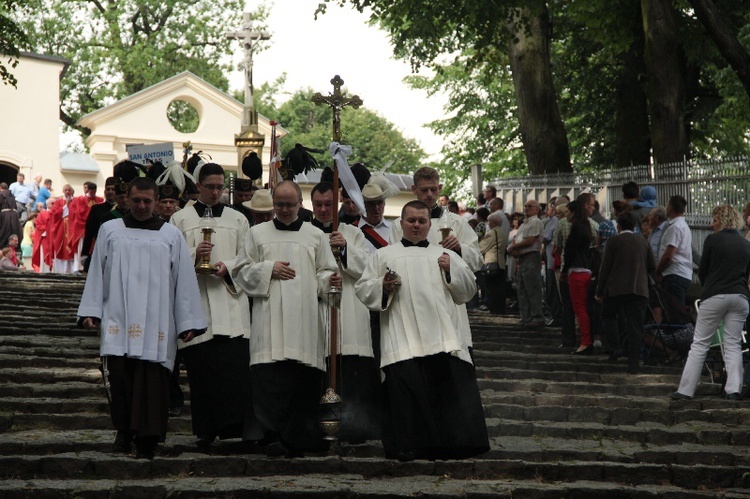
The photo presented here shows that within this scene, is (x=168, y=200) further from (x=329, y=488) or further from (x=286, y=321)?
(x=329, y=488)

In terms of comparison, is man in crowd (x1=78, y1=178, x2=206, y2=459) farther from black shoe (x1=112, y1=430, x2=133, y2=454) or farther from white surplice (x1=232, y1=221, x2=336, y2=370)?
white surplice (x1=232, y1=221, x2=336, y2=370)

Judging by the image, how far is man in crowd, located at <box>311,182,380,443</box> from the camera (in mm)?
9906

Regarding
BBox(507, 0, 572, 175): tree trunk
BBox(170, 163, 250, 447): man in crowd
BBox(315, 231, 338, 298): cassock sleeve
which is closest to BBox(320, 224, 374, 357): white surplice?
BBox(315, 231, 338, 298): cassock sleeve

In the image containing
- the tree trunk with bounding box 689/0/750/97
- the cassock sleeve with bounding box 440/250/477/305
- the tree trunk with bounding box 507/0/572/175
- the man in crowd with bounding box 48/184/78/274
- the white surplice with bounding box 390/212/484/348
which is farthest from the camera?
the man in crowd with bounding box 48/184/78/274

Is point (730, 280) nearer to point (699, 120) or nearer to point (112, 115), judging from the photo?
point (699, 120)

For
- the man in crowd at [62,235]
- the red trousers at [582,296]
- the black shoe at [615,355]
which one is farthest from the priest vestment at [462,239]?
the man in crowd at [62,235]

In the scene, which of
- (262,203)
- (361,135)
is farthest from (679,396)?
(361,135)

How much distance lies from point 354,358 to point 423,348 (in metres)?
0.90

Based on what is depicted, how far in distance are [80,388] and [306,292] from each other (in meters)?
2.84

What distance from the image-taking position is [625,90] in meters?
25.0

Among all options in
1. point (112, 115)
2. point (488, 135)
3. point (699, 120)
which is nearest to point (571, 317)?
point (699, 120)

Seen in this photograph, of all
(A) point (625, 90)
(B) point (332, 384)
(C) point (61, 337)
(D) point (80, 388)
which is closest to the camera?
(B) point (332, 384)

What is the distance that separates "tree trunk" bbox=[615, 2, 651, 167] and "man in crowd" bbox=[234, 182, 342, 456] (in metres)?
15.4

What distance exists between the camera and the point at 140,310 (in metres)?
9.16
